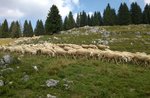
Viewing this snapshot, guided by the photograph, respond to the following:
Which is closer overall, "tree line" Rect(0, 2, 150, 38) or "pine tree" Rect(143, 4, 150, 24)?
"tree line" Rect(0, 2, 150, 38)

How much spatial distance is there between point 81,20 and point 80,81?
358 ft

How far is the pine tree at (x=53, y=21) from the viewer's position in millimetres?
84438

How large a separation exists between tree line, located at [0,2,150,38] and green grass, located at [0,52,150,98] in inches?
2466

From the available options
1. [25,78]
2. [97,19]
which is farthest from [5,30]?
[25,78]

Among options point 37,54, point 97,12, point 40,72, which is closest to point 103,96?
point 40,72

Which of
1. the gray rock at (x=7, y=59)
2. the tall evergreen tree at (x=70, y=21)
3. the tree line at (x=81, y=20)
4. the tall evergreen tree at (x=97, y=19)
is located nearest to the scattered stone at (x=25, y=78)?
the gray rock at (x=7, y=59)


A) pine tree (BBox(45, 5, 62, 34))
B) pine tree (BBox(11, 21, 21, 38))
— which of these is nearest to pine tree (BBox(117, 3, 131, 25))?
pine tree (BBox(45, 5, 62, 34))

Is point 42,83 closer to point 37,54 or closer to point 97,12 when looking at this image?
point 37,54

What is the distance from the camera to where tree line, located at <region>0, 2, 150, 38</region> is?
281 ft

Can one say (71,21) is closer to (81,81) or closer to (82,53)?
(82,53)

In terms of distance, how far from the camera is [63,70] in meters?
21.2

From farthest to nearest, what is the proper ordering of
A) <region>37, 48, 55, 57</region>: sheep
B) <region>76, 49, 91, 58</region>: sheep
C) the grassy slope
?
1. <region>37, 48, 55, 57</region>: sheep
2. <region>76, 49, 91, 58</region>: sheep
3. the grassy slope

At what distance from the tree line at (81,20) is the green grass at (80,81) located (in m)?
62.6

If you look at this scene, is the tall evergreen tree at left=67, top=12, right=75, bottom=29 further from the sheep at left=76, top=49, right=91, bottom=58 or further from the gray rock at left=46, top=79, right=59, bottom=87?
the gray rock at left=46, top=79, right=59, bottom=87
